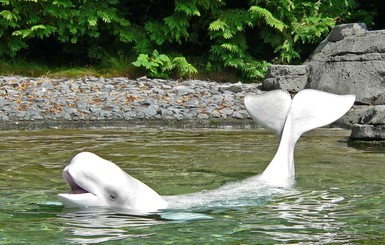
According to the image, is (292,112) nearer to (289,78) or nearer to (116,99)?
(116,99)

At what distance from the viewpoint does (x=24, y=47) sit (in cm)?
1820

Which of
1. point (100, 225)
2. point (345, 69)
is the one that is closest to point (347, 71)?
point (345, 69)

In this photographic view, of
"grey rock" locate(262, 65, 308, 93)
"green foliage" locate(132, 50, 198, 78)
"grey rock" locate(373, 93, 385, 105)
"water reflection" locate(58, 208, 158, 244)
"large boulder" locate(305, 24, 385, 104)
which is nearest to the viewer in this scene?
"water reflection" locate(58, 208, 158, 244)

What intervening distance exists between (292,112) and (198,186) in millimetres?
1329

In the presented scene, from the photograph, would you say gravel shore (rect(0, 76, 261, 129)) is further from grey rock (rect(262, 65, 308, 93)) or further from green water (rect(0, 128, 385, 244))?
green water (rect(0, 128, 385, 244))

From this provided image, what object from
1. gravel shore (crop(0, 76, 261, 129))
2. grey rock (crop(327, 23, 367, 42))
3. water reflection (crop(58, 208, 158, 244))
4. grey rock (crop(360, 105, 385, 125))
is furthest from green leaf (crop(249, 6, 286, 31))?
water reflection (crop(58, 208, 158, 244))

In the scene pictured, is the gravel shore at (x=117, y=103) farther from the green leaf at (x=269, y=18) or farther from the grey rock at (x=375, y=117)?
the grey rock at (x=375, y=117)

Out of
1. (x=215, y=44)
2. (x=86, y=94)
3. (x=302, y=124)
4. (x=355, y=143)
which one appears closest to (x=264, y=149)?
(x=355, y=143)

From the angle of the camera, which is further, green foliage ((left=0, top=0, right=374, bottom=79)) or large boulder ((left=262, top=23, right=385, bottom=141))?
green foliage ((left=0, top=0, right=374, bottom=79))

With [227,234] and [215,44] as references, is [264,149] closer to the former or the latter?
[227,234]

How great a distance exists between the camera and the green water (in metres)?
5.06

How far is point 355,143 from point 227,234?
18.3 ft

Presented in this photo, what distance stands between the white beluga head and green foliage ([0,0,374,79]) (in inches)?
451

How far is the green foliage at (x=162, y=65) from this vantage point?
17.3 metres
